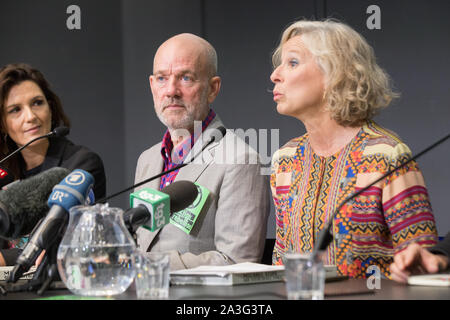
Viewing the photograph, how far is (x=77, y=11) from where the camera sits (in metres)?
4.47

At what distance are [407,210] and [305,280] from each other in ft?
2.94

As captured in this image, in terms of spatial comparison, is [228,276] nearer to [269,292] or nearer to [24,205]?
[269,292]

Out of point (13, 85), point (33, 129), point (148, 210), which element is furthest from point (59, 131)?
point (13, 85)

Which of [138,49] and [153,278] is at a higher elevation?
[138,49]

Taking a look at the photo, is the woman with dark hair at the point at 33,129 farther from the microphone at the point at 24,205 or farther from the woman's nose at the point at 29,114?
the microphone at the point at 24,205

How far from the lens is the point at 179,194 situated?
1562 mm

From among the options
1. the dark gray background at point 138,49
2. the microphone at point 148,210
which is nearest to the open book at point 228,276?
the microphone at point 148,210

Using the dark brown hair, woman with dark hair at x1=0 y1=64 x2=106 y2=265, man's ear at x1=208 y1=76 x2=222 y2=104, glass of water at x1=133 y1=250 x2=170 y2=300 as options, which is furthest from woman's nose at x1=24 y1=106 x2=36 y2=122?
glass of water at x1=133 y1=250 x2=170 y2=300

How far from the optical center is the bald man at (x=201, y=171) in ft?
7.75

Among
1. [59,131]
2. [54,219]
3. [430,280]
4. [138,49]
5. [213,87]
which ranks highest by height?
[138,49]

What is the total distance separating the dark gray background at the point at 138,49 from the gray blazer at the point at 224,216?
169 cm
